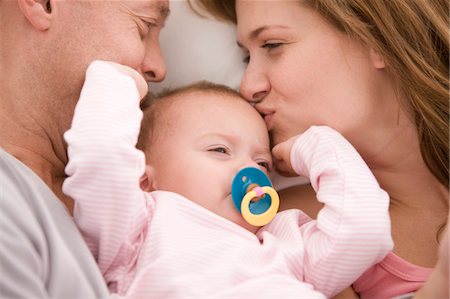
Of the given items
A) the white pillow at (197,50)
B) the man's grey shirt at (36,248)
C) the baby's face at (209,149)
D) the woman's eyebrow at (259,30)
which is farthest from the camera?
the white pillow at (197,50)

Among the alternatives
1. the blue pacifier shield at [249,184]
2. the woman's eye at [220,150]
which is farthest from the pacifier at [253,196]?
the woman's eye at [220,150]

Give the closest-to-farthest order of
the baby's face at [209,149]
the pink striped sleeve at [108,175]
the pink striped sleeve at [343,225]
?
the pink striped sleeve at [108,175], the pink striped sleeve at [343,225], the baby's face at [209,149]

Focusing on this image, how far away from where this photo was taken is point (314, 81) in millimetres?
1729

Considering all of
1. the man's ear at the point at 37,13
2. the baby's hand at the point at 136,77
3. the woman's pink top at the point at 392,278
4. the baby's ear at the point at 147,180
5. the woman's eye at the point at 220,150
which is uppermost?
the man's ear at the point at 37,13

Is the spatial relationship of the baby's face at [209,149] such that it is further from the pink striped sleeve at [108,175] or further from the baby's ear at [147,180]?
the pink striped sleeve at [108,175]

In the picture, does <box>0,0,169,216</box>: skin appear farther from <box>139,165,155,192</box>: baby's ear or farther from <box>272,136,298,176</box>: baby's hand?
<box>272,136,298,176</box>: baby's hand

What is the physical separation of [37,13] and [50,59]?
0.14 meters

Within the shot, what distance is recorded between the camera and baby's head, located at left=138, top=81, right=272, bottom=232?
1.51 meters

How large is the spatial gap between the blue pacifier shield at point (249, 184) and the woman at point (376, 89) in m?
0.25

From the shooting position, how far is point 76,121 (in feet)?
4.33

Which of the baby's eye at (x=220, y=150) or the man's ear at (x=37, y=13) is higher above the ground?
the man's ear at (x=37, y=13)

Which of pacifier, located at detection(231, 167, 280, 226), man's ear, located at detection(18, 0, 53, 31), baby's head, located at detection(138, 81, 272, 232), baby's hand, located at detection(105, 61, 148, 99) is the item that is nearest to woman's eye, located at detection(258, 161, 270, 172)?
baby's head, located at detection(138, 81, 272, 232)

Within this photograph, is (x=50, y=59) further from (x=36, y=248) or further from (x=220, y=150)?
(x=36, y=248)

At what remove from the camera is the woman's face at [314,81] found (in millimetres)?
1719
